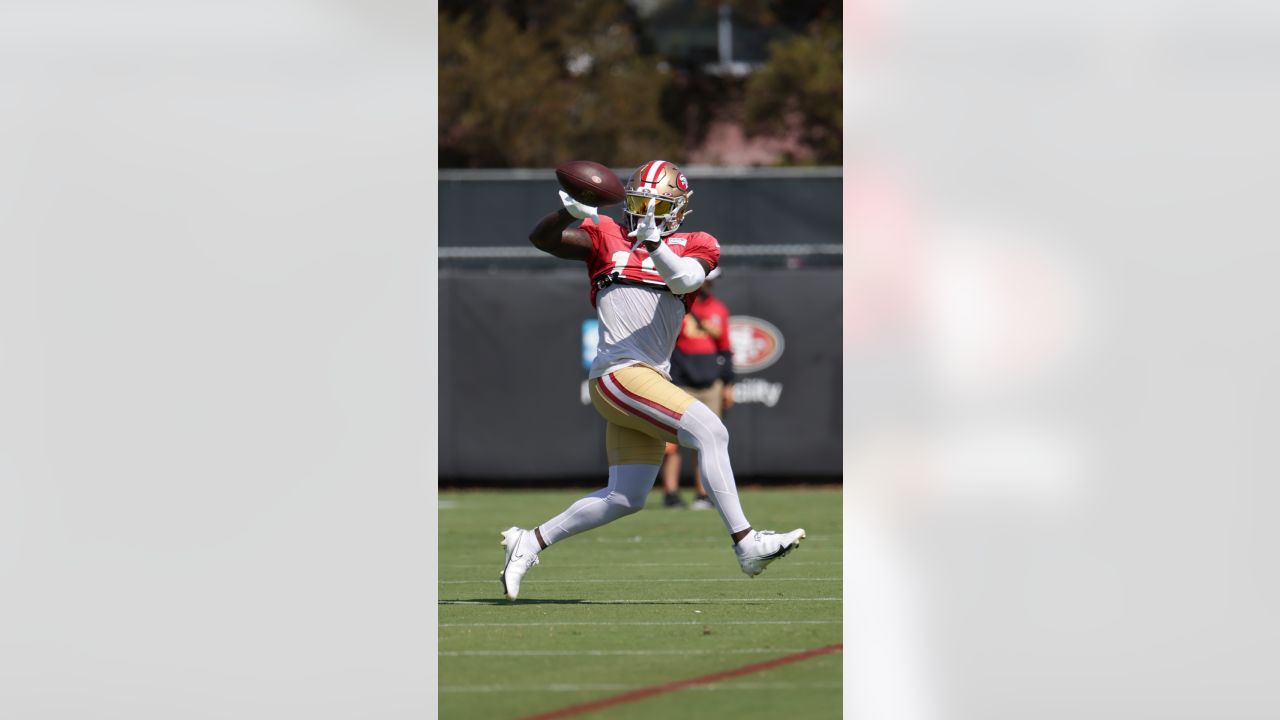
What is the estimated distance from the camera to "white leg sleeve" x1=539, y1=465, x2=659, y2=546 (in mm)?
8617

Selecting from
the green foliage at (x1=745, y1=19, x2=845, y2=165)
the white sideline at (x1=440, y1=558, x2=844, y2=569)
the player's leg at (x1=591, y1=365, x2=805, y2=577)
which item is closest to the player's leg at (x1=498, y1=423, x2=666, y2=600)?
the player's leg at (x1=591, y1=365, x2=805, y2=577)

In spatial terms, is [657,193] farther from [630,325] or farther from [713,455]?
[713,455]

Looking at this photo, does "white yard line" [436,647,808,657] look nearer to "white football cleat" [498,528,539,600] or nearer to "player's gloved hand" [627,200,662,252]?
"white football cleat" [498,528,539,600]

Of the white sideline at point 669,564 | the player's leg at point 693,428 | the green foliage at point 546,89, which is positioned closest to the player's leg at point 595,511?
the player's leg at point 693,428

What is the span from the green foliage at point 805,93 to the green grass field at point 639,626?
1877cm

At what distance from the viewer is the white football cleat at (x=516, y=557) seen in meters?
8.58

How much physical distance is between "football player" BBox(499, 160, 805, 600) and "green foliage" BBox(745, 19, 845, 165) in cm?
2229

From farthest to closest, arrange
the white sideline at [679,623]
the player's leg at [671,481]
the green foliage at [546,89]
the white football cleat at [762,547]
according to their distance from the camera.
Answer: the green foliage at [546,89] < the player's leg at [671,481] < the white football cleat at [762,547] < the white sideline at [679,623]

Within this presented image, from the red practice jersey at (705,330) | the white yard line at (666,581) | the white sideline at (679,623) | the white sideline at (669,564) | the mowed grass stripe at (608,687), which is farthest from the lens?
the red practice jersey at (705,330)

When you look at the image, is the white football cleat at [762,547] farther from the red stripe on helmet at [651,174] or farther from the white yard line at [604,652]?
the red stripe on helmet at [651,174]

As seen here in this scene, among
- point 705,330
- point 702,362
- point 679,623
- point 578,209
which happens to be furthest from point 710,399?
point 679,623

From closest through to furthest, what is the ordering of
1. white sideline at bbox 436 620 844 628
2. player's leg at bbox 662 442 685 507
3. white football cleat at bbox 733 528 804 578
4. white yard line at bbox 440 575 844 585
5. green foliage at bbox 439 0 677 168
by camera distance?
white sideline at bbox 436 620 844 628, white football cleat at bbox 733 528 804 578, white yard line at bbox 440 575 844 585, player's leg at bbox 662 442 685 507, green foliage at bbox 439 0 677 168

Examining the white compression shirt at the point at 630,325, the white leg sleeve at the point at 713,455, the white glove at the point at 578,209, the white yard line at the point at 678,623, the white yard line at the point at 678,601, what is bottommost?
the white yard line at the point at 678,601

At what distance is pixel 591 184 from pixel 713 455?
139 centimetres
